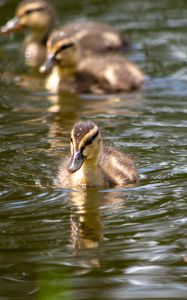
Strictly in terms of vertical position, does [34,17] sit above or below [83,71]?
above

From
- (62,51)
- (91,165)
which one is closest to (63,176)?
(91,165)

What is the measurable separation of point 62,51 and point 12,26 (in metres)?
1.89

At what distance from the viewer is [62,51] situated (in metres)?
8.79

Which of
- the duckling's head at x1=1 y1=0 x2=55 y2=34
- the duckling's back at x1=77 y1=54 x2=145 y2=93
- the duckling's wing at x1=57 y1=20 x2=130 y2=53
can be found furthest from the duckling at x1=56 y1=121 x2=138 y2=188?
the duckling's head at x1=1 y1=0 x2=55 y2=34

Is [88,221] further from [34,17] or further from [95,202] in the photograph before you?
[34,17]

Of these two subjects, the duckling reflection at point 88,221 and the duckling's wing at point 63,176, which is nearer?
the duckling reflection at point 88,221

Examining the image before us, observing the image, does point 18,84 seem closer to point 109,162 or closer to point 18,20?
point 18,20

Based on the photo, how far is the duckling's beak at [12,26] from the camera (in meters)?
10.3

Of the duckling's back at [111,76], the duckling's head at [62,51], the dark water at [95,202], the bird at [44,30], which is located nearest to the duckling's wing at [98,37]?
the bird at [44,30]

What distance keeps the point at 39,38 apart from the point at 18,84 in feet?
7.56

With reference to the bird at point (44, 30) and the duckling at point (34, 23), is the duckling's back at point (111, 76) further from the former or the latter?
the duckling at point (34, 23)

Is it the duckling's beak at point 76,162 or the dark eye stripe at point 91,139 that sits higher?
the dark eye stripe at point 91,139

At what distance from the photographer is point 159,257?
14.4 feet

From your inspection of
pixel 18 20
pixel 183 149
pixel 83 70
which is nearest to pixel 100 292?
pixel 183 149
